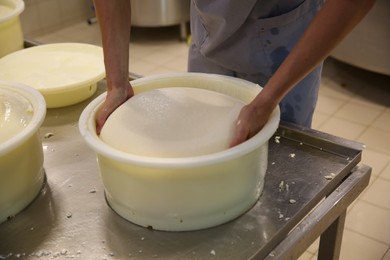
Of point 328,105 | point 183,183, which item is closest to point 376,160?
point 328,105

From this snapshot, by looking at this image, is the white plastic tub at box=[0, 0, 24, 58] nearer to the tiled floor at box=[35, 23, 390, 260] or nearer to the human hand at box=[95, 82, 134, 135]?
the human hand at box=[95, 82, 134, 135]

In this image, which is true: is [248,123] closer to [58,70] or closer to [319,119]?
[58,70]

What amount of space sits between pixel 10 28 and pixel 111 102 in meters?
0.66

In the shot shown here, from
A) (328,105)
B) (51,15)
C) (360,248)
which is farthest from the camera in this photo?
(51,15)

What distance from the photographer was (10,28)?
1.52 m

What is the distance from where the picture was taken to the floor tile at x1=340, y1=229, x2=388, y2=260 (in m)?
1.82

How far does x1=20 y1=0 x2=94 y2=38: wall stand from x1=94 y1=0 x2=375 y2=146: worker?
2.46m

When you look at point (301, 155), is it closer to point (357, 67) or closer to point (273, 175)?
point (273, 175)

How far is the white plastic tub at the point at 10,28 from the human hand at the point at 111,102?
0.60m

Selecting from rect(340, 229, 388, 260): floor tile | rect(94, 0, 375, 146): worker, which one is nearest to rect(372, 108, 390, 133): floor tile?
rect(340, 229, 388, 260): floor tile

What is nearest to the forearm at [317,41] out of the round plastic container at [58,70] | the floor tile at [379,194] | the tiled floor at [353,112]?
the round plastic container at [58,70]

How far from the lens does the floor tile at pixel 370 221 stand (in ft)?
6.29

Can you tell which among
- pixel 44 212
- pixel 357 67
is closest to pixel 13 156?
pixel 44 212

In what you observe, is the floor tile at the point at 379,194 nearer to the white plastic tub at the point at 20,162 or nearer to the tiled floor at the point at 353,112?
the tiled floor at the point at 353,112
